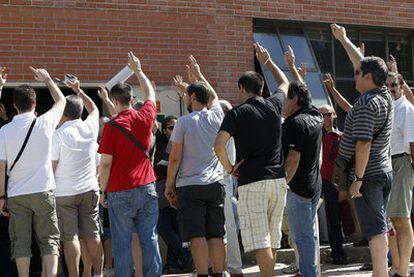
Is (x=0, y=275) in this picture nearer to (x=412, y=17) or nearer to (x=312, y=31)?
(x=312, y=31)

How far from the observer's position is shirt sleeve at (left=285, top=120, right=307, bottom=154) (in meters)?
7.63

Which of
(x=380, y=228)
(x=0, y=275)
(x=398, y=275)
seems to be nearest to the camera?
(x=380, y=228)

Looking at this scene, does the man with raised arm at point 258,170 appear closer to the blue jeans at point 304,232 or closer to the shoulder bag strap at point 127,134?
the blue jeans at point 304,232

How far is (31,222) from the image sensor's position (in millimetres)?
7941

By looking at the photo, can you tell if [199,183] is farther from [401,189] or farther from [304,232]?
[401,189]

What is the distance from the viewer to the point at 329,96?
12.7 meters

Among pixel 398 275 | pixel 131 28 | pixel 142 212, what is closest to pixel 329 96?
pixel 131 28

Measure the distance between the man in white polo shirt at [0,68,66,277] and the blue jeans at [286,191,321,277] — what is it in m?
2.45

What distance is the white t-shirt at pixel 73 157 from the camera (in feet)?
28.0

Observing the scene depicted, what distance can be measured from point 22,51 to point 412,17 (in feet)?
22.3

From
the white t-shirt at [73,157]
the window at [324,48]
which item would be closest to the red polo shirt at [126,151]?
the white t-shirt at [73,157]

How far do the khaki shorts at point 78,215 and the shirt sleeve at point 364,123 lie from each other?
3162mm

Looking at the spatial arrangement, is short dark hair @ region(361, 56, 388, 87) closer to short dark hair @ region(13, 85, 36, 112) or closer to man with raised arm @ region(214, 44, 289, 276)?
man with raised arm @ region(214, 44, 289, 276)

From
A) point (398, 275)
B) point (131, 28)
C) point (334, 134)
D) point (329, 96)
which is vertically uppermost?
point (131, 28)
